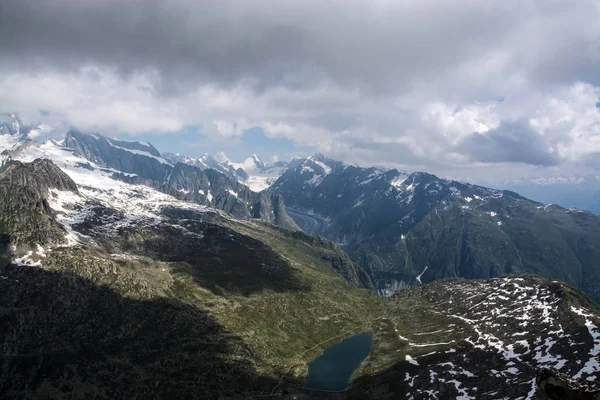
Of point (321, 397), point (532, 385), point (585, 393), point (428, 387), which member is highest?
point (585, 393)

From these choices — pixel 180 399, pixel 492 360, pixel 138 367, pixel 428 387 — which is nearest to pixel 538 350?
pixel 492 360

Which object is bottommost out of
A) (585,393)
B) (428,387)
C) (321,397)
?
(321,397)

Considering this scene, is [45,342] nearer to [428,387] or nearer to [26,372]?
[26,372]

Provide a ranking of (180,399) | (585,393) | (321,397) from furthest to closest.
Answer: (321,397)
(180,399)
(585,393)

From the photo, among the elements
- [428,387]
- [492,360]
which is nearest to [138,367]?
[428,387]

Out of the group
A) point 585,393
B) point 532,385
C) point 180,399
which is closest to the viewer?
point 585,393

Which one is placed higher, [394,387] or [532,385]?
[532,385]

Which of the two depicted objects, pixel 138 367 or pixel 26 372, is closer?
pixel 26 372

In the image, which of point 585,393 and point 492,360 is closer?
point 585,393

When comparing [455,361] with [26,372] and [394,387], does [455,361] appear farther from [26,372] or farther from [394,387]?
[26,372]
